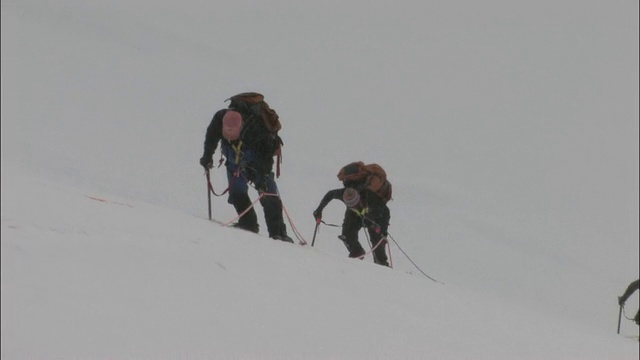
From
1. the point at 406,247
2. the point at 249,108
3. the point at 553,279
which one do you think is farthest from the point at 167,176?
the point at 249,108

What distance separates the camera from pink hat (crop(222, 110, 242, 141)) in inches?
288

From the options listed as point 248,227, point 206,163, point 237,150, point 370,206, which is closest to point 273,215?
point 248,227

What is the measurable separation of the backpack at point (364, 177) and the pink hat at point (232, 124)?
271 centimetres

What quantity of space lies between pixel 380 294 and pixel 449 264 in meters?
22.2

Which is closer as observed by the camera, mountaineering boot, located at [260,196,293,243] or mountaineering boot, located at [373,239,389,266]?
mountaineering boot, located at [260,196,293,243]

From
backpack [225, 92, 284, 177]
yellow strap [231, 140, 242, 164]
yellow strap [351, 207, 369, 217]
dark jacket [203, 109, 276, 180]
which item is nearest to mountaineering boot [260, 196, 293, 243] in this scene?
dark jacket [203, 109, 276, 180]

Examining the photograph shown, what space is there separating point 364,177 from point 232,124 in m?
2.92

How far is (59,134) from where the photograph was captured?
110 feet

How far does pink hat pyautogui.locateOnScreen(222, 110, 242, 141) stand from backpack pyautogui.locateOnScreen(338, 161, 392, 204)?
8.88ft

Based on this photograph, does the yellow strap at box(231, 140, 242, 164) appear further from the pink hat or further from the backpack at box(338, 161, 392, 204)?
the backpack at box(338, 161, 392, 204)

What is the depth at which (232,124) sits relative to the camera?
733cm

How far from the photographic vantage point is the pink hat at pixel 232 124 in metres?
7.32

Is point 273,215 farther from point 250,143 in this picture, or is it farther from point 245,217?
point 250,143

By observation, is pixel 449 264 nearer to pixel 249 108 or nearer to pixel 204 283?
pixel 249 108
